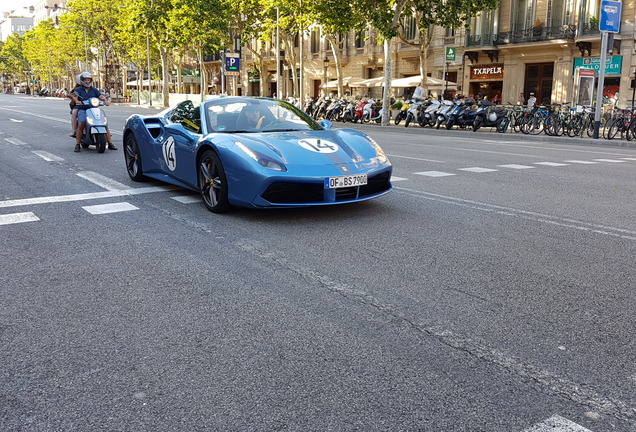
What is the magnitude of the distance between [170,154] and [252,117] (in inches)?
46.0

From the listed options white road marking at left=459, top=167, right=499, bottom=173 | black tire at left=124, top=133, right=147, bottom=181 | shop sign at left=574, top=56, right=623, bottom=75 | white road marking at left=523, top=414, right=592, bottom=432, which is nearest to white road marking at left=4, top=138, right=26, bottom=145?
black tire at left=124, top=133, right=147, bottom=181

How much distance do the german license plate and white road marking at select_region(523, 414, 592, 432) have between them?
12.9 feet

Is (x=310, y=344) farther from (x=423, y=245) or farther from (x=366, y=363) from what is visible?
(x=423, y=245)

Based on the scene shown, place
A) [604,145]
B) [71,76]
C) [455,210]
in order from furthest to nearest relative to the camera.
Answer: [71,76] < [604,145] < [455,210]

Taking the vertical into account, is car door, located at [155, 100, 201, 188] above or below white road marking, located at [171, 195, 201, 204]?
above

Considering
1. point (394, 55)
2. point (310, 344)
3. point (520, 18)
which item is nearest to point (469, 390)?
point (310, 344)

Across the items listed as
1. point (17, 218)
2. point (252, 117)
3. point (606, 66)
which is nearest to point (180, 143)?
point (252, 117)

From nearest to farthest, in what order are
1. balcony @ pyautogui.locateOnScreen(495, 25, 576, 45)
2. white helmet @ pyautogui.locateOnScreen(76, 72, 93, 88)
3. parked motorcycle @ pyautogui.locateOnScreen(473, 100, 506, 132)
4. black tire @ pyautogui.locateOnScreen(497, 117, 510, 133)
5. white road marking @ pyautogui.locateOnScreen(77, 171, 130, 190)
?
white road marking @ pyautogui.locateOnScreen(77, 171, 130, 190) → white helmet @ pyautogui.locateOnScreen(76, 72, 93, 88) → black tire @ pyautogui.locateOnScreen(497, 117, 510, 133) → parked motorcycle @ pyautogui.locateOnScreen(473, 100, 506, 132) → balcony @ pyautogui.locateOnScreen(495, 25, 576, 45)

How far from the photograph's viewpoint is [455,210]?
7.11m

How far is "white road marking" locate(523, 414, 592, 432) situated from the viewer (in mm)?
2520

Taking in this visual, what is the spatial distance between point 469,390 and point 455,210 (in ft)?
14.5

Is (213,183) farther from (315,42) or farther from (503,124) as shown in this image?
(315,42)

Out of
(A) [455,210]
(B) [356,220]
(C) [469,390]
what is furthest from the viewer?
(A) [455,210]

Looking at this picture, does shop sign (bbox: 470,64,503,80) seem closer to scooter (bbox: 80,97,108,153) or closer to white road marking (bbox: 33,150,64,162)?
scooter (bbox: 80,97,108,153)
